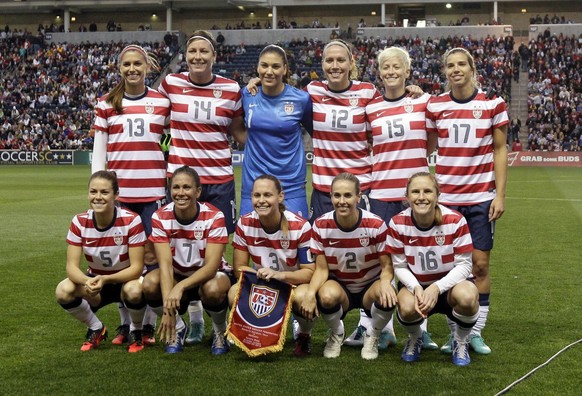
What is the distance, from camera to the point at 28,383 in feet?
16.5

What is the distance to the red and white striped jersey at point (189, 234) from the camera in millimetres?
5797

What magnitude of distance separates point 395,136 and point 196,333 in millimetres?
2090

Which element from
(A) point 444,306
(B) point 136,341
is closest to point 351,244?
(A) point 444,306

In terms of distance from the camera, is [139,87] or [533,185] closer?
[139,87]

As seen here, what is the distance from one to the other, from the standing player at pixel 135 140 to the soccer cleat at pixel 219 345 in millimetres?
505

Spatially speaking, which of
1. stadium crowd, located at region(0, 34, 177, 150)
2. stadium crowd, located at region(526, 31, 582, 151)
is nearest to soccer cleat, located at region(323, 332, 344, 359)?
stadium crowd, located at region(526, 31, 582, 151)

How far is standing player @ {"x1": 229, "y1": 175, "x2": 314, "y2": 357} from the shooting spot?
5.61 meters

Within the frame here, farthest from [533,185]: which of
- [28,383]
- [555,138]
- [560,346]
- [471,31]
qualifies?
[471,31]

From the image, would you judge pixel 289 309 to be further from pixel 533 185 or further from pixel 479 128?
pixel 533 185

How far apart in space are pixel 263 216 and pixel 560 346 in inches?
90.1

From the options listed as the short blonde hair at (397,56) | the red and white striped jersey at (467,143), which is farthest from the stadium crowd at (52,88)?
the red and white striped jersey at (467,143)

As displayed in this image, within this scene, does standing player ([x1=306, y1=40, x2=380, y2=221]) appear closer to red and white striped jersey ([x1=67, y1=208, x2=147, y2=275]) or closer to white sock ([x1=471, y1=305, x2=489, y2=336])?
white sock ([x1=471, y1=305, x2=489, y2=336])

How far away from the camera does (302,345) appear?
5.76m

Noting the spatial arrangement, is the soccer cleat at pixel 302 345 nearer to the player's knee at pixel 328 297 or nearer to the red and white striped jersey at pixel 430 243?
the player's knee at pixel 328 297
